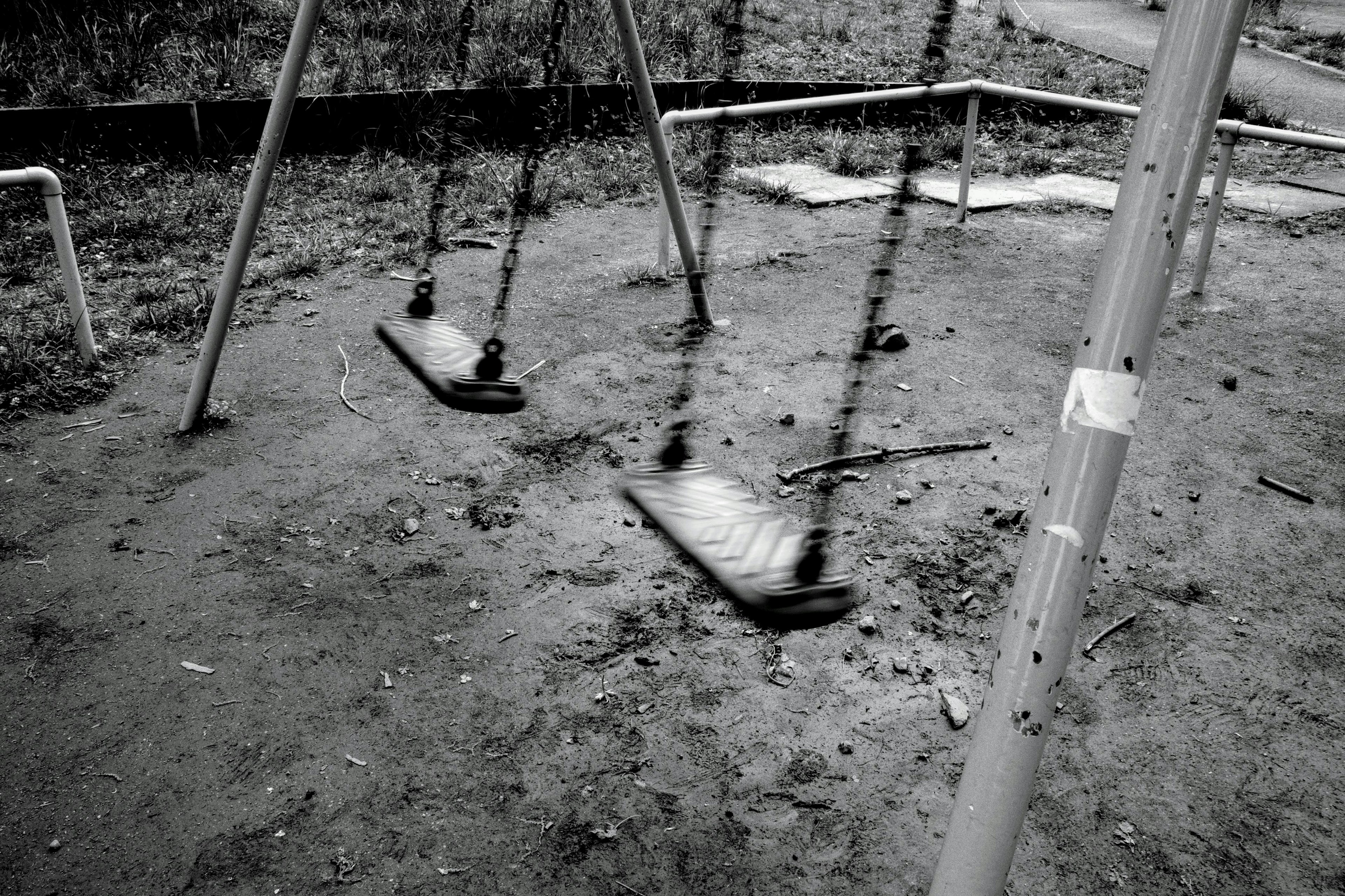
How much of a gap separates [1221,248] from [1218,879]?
338 centimetres

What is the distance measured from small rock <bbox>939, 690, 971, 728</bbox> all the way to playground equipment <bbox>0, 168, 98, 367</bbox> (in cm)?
255

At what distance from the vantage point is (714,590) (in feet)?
6.16

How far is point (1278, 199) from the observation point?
444 centimetres

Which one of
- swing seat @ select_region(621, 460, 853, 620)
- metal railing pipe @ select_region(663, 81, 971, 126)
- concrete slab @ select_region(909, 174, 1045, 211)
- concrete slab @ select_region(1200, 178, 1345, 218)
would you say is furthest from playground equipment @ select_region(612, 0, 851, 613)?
concrete slab @ select_region(1200, 178, 1345, 218)

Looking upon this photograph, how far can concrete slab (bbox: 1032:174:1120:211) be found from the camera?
4492 mm

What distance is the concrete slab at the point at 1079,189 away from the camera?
14.7ft

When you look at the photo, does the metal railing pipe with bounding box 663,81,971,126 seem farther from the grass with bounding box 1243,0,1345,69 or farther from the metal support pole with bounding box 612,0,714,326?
the grass with bounding box 1243,0,1345,69

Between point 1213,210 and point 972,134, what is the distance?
107cm

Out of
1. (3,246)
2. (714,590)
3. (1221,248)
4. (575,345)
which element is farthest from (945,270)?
(3,246)

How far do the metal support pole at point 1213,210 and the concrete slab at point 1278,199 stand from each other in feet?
3.63

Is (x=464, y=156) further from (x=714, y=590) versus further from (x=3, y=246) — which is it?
(x=714, y=590)

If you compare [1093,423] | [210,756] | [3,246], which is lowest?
[210,756]

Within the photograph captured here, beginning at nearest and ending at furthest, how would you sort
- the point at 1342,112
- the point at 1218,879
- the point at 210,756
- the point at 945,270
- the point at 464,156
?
the point at 1218,879
the point at 210,756
the point at 945,270
the point at 464,156
the point at 1342,112

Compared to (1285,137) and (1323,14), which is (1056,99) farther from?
(1323,14)
